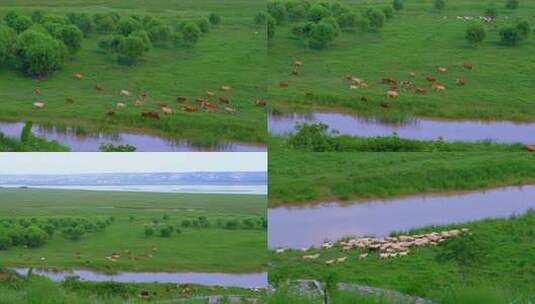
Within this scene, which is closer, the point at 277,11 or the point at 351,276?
the point at 351,276

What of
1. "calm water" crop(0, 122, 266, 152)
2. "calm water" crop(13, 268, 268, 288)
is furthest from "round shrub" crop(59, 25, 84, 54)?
"calm water" crop(13, 268, 268, 288)

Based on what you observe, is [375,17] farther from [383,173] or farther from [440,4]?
[383,173]

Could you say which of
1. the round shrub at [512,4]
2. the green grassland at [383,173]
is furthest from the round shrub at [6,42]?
the round shrub at [512,4]

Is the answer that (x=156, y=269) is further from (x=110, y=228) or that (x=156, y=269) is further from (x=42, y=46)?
(x=42, y=46)

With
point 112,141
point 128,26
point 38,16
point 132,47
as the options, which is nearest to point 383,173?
point 112,141

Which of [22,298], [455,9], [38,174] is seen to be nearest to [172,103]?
[38,174]
